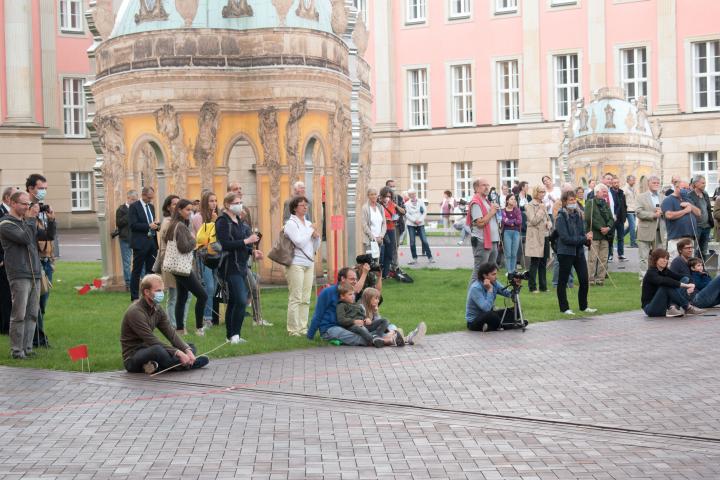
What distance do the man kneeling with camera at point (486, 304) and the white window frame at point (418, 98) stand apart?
44317 mm

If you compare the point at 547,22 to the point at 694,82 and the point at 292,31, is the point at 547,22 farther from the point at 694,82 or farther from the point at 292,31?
the point at 292,31

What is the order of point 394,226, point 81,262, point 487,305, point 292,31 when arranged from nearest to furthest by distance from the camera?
1. point 487,305
2. point 292,31
3. point 394,226
4. point 81,262

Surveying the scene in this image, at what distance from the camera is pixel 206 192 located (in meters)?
18.7

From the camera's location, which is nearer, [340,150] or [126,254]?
[126,254]

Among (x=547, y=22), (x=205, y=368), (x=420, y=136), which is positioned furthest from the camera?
(x=420, y=136)

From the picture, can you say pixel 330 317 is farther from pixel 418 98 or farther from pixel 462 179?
pixel 418 98

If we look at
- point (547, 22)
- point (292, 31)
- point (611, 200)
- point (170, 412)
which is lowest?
point (170, 412)

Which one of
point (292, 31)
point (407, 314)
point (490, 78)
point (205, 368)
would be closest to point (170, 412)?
point (205, 368)

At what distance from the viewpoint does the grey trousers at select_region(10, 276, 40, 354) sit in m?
15.6

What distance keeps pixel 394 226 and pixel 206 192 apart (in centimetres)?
844

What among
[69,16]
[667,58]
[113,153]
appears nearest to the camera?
[113,153]

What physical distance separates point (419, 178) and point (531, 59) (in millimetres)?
8368

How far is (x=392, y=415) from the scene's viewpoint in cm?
1170


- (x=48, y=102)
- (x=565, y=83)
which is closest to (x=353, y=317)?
(x=565, y=83)
